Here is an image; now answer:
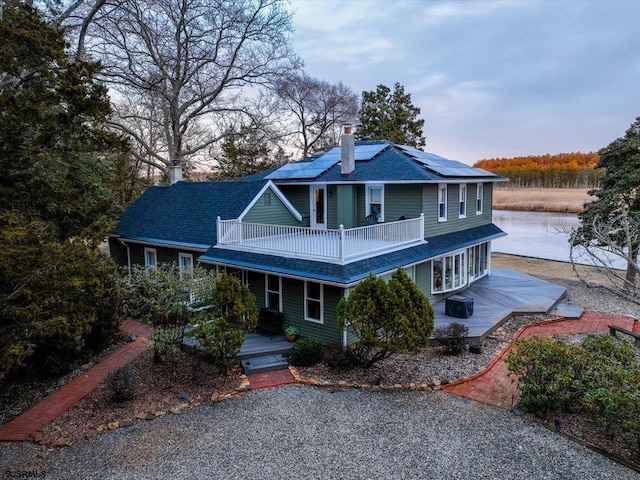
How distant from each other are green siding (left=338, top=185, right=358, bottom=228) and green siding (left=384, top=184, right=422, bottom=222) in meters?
1.25

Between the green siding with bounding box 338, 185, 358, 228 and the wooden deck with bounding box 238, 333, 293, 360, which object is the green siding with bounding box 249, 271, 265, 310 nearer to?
the wooden deck with bounding box 238, 333, 293, 360

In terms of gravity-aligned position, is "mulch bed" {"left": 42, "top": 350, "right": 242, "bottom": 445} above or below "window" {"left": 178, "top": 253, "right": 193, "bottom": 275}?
below

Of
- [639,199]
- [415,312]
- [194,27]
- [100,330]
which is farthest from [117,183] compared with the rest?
[639,199]

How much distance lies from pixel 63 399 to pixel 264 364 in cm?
454

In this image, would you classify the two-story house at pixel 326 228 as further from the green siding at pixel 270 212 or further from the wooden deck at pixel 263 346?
the wooden deck at pixel 263 346

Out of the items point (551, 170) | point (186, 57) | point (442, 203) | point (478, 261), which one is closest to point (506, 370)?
point (442, 203)

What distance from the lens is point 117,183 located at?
28.6 m

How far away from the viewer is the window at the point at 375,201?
15484mm

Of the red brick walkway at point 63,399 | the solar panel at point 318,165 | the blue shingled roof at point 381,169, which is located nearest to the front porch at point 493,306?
the red brick walkway at point 63,399

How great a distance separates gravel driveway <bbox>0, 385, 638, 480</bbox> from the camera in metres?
6.38

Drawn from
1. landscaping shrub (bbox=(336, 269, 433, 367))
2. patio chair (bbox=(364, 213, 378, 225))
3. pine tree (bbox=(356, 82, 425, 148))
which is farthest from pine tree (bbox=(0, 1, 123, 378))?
pine tree (bbox=(356, 82, 425, 148))

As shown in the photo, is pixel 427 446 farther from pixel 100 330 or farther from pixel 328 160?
pixel 328 160

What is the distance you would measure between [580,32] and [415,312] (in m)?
14.9

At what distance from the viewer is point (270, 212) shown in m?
15.3
